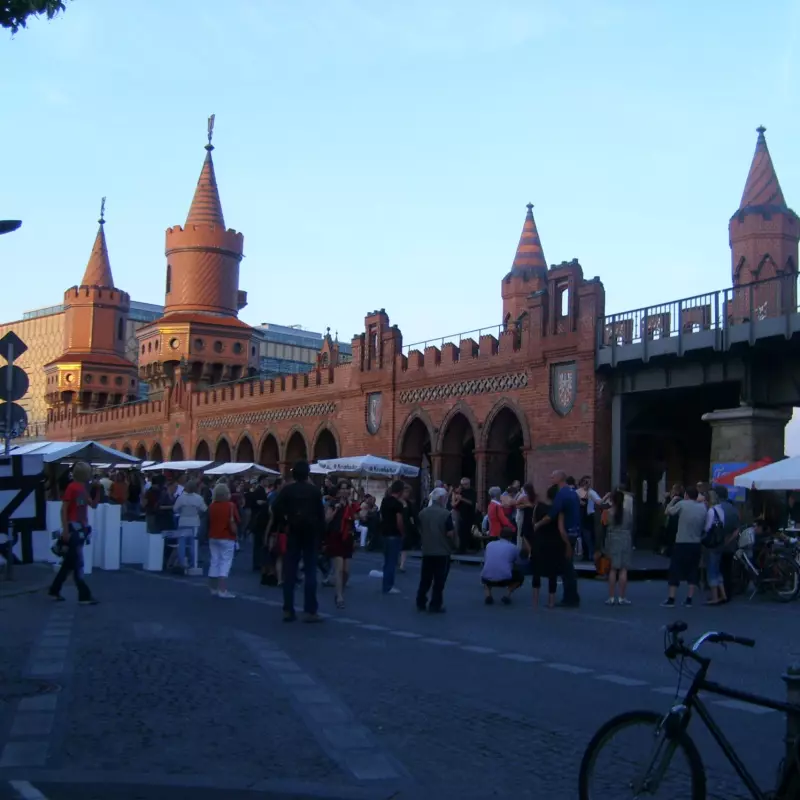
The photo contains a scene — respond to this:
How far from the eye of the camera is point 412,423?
40406 millimetres

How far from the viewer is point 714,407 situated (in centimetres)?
3186

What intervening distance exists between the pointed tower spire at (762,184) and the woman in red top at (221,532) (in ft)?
92.5

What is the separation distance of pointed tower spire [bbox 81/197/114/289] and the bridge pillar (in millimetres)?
60125

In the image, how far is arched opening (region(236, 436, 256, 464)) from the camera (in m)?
53.9

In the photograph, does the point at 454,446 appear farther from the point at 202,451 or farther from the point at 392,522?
the point at 202,451

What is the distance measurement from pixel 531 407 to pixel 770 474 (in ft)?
52.8

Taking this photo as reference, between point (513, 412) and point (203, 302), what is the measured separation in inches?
1301

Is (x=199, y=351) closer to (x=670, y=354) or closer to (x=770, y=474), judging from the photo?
(x=670, y=354)

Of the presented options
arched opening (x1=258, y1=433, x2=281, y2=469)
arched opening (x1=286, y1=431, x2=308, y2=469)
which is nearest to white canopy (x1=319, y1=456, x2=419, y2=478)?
arched opening (x1=286, y1=431, x2=308, y2=469)

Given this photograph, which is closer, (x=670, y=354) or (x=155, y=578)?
(x=155, y=578)

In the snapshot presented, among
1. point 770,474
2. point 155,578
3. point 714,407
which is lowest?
point 155,578

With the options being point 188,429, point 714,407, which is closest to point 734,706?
point 714,407

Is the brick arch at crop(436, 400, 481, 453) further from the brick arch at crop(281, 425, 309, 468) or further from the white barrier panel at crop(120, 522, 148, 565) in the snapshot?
the white barrier panel at crop(120, 522, 148, 565)

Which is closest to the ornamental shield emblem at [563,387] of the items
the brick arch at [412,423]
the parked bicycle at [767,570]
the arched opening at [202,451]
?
the brick arch at [412,423]
